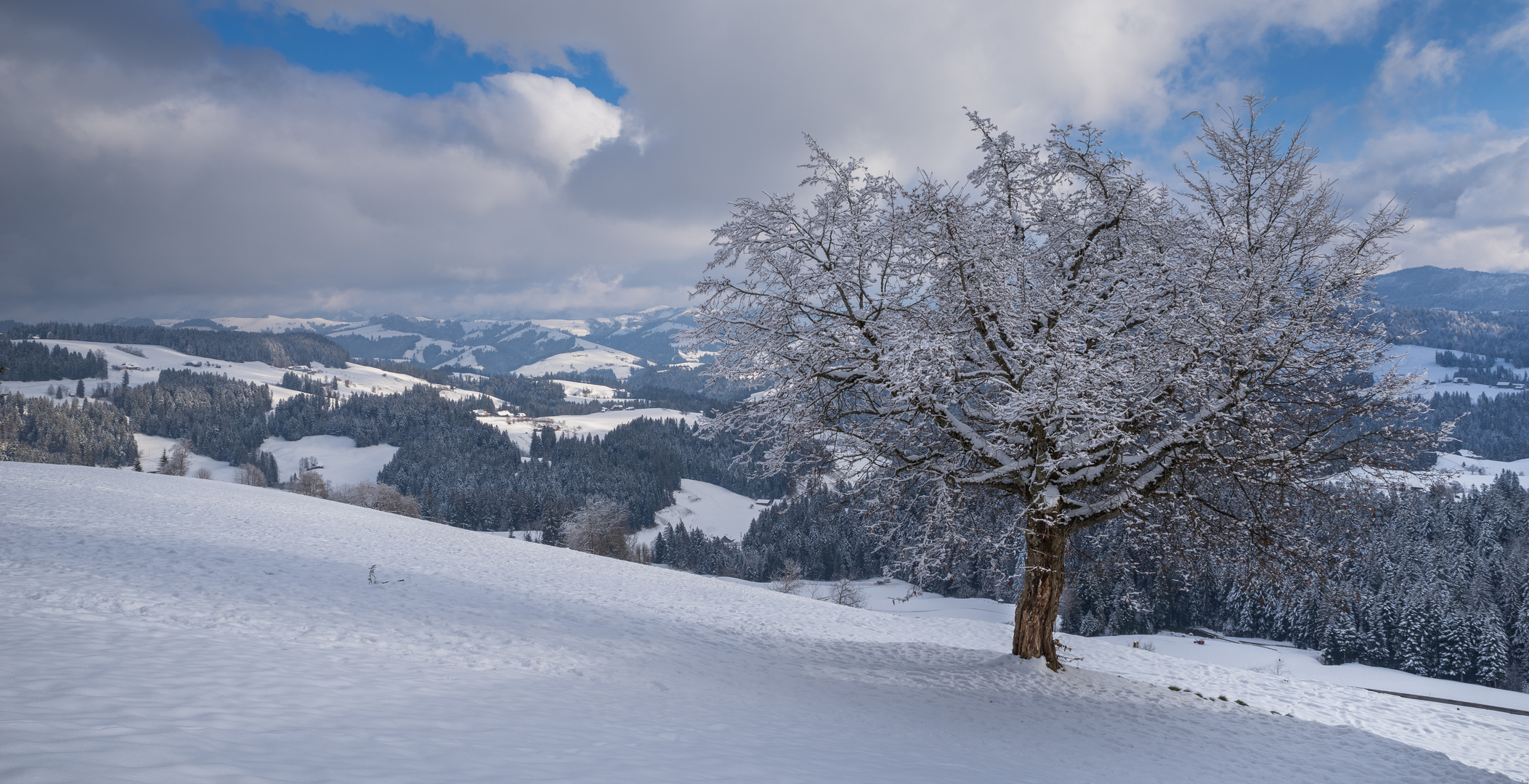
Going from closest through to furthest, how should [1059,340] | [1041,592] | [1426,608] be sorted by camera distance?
[1059,340] → [1041,592] → [1426,608]

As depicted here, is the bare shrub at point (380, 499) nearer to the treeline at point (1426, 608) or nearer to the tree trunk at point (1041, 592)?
the treeline at point (1426, 608)

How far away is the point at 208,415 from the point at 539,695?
21686cm

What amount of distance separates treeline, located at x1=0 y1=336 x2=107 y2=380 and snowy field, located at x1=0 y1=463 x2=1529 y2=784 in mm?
256343

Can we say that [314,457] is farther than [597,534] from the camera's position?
Yes

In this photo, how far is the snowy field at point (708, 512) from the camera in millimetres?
120625

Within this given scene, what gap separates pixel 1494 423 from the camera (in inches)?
6663

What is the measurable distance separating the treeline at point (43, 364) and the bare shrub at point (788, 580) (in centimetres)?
23998

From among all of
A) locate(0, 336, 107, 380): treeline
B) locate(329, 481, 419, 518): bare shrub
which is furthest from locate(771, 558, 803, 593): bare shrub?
locate(0, 336, 107, 380): treeline

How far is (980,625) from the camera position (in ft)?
76.9

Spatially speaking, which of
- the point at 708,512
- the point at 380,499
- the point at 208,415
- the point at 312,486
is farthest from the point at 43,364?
the point at 380,499

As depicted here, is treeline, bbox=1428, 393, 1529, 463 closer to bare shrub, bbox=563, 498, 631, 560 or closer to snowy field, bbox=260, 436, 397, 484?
bare shrub, bbox=563, 498, 631, 560

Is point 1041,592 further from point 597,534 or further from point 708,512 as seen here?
point 708,512

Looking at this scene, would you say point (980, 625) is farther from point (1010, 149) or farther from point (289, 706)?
point (289, 706)

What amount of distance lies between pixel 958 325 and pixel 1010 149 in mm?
3348
